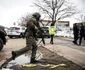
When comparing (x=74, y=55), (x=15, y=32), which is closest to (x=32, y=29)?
(x=74, y=55)

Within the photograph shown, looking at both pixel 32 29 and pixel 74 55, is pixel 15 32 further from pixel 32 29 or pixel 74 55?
pixel 32 29

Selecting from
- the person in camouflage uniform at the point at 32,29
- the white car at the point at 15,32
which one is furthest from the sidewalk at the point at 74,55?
the white car at the point at 15,32

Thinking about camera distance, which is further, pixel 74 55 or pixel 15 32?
pixel 15 32

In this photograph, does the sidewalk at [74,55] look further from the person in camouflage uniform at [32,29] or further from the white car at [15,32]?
the white car at [15,32]

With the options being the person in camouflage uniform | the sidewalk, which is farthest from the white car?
the person in camouflage uniform

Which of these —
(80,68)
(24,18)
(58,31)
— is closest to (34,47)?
(80,68)

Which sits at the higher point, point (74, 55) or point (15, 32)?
point (15, 32)

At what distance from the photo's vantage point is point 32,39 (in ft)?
31.2

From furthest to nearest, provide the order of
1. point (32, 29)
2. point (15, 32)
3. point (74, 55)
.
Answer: point (15, 32) < point (74, 55) < point (32, 29)

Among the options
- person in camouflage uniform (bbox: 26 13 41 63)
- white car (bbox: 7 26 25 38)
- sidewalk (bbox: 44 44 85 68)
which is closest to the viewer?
person in camouflage uniform (bbox: 26 13 41 63)

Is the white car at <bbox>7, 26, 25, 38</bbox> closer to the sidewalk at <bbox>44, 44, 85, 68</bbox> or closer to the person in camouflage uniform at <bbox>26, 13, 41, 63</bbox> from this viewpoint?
the sidewalk at <bbox>44, 44, 85, 68</bbox>

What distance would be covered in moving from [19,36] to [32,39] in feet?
95.6

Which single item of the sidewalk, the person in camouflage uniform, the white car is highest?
the person in camouflage uniform

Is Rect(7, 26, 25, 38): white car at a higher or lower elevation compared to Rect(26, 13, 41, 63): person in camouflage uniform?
lower
